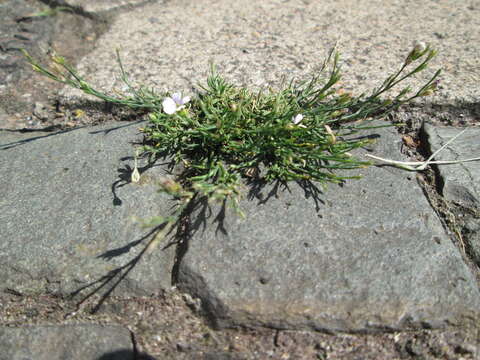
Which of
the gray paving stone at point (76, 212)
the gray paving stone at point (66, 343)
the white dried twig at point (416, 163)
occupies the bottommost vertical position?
the gray paving stone at point (66, 343)

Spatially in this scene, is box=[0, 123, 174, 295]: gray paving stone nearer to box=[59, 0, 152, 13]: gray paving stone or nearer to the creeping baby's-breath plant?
the creeping baby's-breath plant

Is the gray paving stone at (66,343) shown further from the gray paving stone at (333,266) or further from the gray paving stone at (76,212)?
the gray paving stone at (333,266)

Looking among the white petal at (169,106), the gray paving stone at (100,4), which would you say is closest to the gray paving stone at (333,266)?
the white petal at (169,106)

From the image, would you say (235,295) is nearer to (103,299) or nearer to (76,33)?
(103,299)

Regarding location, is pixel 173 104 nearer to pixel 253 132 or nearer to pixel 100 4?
pixel 253 132

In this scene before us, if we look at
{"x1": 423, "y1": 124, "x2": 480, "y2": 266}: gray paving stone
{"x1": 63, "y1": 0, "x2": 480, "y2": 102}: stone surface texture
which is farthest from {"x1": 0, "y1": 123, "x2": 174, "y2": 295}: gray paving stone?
{"x1": 423, "y1": 124, "x2": 480, "y2": 266}: gray paving stone

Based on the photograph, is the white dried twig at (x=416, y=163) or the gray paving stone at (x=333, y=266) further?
the white dried twig at (x=416, y=163)

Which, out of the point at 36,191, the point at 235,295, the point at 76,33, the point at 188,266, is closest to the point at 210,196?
the point at 188,266
